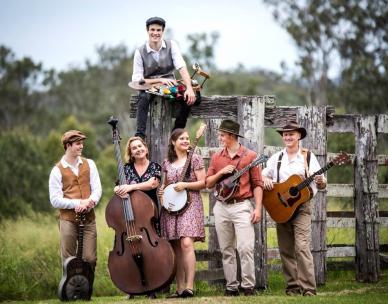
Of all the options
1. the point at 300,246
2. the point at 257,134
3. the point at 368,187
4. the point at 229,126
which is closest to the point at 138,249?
the point at 229,126

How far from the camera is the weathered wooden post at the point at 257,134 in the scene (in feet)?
31.0

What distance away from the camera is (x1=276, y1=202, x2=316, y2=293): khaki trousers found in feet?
28.5

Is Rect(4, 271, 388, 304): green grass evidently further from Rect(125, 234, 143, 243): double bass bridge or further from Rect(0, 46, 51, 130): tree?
Rect(0, 46, 51, 130): tree

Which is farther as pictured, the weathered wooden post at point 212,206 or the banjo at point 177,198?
the weathered wooden post at point 212,206

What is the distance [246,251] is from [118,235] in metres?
1.34

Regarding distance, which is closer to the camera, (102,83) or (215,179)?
(215,179)

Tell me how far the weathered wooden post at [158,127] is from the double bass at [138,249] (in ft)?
3.31

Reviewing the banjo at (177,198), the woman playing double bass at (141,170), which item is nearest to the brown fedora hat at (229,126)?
the banjo at (177,198)

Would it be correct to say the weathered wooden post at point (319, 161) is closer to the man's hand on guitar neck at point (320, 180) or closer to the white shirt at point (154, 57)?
the man's hand on guitar neck at point (320, 180)

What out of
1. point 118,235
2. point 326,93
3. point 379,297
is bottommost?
point 379,297

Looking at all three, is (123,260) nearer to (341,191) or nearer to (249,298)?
(249,298)

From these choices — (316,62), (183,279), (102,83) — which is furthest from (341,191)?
(102,83)

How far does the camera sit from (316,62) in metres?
34.9

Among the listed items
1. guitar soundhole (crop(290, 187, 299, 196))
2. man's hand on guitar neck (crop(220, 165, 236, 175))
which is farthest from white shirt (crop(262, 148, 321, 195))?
man's hand on guitar neck (crop(220, 165, 236, 175))
